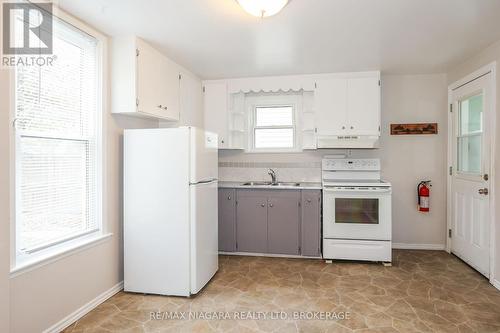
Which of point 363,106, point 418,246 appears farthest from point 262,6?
point 418,246

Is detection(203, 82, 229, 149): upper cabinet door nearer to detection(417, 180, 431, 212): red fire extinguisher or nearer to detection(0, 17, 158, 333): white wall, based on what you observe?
detection(0, 17, 158, 333): white wall

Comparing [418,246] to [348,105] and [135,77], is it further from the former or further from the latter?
[135,77]

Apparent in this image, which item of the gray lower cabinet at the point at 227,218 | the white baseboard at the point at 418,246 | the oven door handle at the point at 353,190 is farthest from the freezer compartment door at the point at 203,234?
the white baseboard at the point at 418,246

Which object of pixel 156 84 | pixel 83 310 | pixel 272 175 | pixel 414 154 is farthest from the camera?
pixel 272 175

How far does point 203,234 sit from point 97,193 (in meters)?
1.01

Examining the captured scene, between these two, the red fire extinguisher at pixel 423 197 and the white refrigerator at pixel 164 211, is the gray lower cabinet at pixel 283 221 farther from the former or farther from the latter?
the red fire extinguisher at pixel 423 197

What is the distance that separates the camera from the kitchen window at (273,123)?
4422mm

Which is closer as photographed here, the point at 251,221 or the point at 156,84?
the point at 156,84

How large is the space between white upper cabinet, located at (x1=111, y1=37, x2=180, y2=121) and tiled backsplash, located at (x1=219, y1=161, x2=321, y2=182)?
1.70 metres

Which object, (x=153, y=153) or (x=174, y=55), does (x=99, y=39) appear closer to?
(x=174, y=55)

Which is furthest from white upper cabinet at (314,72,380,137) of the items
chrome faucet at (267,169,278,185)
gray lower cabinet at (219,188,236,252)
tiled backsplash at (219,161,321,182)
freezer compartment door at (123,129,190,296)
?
freezer compartment door at (123,129,190,296)

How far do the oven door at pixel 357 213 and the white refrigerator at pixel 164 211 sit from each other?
5.35ft

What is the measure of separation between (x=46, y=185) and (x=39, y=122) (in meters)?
0.45

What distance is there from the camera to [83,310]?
249 cm
